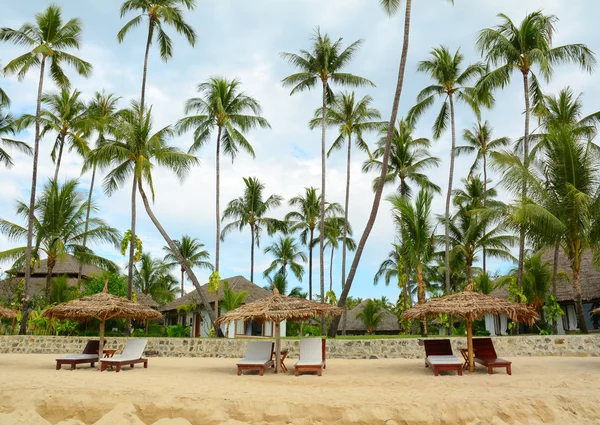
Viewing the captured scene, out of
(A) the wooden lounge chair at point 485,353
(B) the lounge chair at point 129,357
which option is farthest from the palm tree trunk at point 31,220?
(A) the wooden lounge chair at point 485,353

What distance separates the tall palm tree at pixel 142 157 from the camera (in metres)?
18.5

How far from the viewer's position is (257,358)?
10984 mm

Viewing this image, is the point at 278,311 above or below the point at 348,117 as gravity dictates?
below

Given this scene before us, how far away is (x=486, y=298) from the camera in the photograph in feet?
35.3

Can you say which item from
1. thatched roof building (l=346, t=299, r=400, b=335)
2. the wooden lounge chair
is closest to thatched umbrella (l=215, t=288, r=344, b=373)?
the wooden lounge chair

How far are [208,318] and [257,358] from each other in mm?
14616

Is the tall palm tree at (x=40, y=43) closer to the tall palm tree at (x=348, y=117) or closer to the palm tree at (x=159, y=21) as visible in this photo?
the palm tree at (x=159, y=21)

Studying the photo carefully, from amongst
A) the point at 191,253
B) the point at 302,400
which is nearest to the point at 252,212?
the point at 191,253

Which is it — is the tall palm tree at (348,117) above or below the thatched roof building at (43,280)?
above

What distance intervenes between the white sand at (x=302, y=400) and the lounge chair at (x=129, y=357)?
52.4 inches

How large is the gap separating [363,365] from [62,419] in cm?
721

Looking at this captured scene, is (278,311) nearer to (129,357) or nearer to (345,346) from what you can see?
(129,357)

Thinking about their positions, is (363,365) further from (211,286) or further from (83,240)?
(83,240)

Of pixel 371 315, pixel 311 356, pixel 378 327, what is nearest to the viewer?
pixel 311 356
